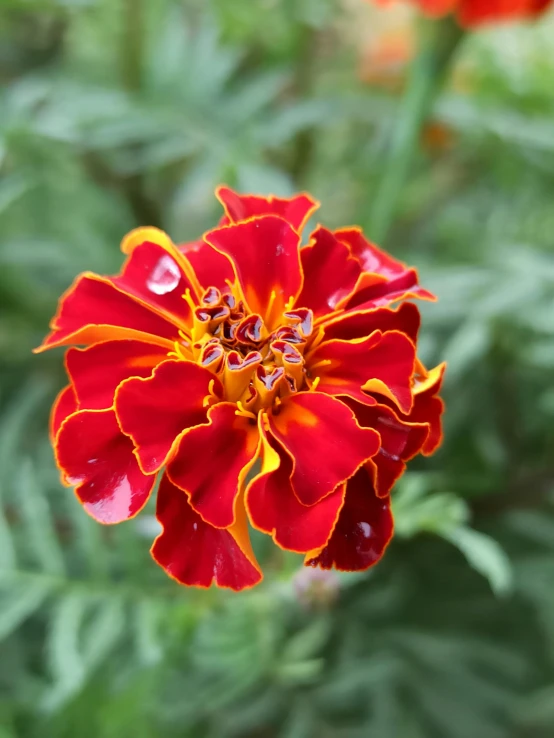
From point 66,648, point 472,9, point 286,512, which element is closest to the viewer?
point 286,512

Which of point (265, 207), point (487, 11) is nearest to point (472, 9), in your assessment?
point (487, 11)

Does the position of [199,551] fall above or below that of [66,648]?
above

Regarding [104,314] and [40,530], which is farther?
[40,530]

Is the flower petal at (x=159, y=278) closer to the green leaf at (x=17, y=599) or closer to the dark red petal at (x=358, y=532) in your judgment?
the dark red petal at (x=358, y=532)

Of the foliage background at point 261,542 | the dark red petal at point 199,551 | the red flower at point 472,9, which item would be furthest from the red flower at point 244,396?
the red flower at point 472,9

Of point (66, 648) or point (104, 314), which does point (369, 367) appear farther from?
point (66, 648)

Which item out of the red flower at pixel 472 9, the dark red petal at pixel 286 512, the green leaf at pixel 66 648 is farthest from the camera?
the red flower at pixel 472 9

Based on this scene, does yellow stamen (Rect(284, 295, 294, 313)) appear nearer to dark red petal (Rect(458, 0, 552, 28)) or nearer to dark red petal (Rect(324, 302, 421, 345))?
dark red petal (Rect(324, 302, 421, 345))

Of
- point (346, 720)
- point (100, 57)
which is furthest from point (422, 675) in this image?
point (100, 57)
